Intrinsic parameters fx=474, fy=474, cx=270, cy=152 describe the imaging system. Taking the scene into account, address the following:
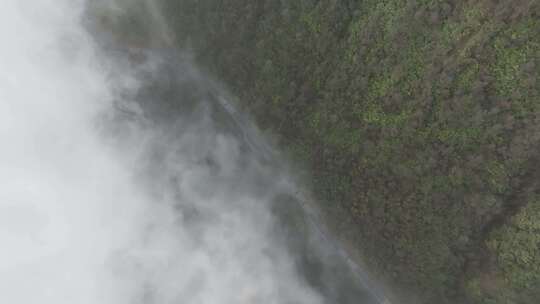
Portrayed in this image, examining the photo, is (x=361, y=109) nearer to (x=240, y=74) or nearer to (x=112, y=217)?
(x=240, y=74)

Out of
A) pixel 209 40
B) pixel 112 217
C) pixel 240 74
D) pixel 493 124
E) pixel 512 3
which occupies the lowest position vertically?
pixel 493 124

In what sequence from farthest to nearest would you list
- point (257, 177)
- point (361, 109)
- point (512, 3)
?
point (257, 177) < point (361, 109) < point (512, 3)

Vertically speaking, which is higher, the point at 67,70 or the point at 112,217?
the point at 67,70

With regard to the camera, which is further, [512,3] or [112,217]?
[112,217]

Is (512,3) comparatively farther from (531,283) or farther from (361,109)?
(531,283)

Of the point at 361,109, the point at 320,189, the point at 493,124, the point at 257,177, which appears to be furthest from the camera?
the point at 257,177

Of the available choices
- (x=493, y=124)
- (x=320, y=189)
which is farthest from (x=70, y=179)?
(x=493, y=124)
